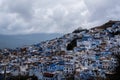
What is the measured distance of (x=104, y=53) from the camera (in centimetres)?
5956

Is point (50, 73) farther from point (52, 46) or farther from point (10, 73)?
point (52, 46)

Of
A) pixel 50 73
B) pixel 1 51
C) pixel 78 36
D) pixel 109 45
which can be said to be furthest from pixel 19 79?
pixel 1 51

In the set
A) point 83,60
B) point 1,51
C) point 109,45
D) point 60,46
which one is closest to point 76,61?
point 83,60

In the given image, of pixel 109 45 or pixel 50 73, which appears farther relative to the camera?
pixel 109 45

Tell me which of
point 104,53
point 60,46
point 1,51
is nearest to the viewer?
point 104,53

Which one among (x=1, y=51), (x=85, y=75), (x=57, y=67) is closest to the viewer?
(x=85, y=75)

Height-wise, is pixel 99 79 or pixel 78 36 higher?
pixel 78 36

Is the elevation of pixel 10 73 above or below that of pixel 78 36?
below

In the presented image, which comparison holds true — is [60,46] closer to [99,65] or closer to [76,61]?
[76,61]

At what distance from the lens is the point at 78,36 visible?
3378 inches

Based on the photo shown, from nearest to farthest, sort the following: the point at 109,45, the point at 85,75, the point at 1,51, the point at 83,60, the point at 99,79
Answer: the point at 99,79, the point at 85,75, the point at 83,60, the point at 109,45, the point at 1,51

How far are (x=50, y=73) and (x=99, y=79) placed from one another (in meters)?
11.2

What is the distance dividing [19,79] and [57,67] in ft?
22.8

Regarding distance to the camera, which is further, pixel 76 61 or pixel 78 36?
pixel 78 36
